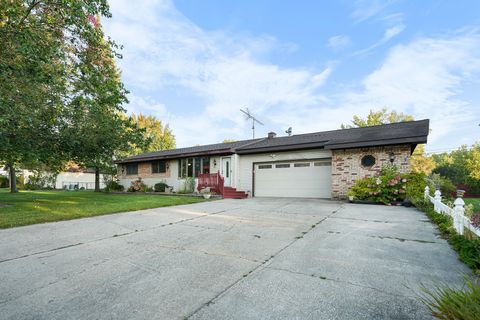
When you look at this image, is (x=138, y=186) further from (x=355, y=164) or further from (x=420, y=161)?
(x=420, y=161)

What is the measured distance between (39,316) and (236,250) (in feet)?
7.77

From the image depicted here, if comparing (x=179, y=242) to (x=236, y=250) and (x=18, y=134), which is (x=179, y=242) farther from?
(x=18, y=134)

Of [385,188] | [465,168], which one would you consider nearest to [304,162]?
[385,188]

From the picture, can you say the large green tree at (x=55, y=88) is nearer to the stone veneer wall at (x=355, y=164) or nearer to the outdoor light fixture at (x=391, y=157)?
the stone veneer wall at (x=355, y=164)

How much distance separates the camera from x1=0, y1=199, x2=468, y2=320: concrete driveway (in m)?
2.03

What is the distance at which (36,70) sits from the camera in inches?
259

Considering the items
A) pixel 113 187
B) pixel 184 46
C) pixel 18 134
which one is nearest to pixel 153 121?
pixel 113 187

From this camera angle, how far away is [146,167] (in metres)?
18.8

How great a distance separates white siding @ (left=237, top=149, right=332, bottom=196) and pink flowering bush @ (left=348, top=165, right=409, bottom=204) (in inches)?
103

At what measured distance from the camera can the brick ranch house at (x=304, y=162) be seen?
33.0 ft

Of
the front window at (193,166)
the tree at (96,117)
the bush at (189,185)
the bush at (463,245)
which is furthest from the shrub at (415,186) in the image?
the bush at (189,185)

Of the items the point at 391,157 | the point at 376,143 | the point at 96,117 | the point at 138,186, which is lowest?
the point at 138,186

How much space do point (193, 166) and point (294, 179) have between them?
692 centimetres

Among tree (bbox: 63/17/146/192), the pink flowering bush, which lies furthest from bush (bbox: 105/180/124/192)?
the pink flowering bush
